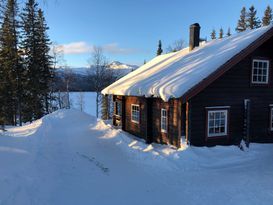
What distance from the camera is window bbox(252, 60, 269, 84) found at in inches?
587

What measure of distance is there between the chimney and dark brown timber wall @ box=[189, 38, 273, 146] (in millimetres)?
4753

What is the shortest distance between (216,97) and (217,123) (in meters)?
1.32

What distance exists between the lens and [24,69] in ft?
109

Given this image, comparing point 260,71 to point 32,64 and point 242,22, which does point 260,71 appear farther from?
point 242,22

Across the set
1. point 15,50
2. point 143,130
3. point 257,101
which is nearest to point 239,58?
Answer: point 257,101

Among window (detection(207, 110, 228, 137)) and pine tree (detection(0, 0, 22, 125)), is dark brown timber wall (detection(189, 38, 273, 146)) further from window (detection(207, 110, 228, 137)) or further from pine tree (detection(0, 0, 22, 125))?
pine tree (detection(0, 0, 22, 125))

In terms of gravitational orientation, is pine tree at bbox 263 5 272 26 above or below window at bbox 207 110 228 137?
above

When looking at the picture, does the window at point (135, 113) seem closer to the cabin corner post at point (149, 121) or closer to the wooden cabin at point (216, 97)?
the wooden cabin at point (216, 97)

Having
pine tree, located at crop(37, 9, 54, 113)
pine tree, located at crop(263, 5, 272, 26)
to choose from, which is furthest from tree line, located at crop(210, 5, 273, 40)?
pine tree, located at crop(37, 9, 54, 113)

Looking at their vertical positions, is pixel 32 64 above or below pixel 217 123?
above

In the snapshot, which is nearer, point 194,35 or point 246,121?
point 246,121

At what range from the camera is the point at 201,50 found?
17.5m

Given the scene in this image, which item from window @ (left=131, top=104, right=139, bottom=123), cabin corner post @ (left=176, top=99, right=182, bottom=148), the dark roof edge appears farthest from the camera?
window @ (left=131, top=104, right=139, bottom=123)

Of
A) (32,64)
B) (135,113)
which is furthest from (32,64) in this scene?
(135,113)
